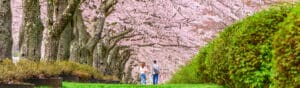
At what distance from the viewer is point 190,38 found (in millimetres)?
42906

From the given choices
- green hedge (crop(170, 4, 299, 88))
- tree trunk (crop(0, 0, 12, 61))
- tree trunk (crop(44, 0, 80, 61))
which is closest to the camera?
green hedge (crop(170, 4, 299, 88))

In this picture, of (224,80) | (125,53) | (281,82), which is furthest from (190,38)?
(281,82)

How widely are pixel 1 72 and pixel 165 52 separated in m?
38.5

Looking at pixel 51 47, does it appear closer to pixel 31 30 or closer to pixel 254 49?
pixel 31 30

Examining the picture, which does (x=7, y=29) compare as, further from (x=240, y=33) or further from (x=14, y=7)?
(x=14, y=7)

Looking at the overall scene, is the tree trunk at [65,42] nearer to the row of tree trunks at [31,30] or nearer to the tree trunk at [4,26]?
the row of tree trunks at [31,30]

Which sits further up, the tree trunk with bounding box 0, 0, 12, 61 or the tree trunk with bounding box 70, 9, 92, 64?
the tree trunk with bounding box 0, 0, 12, 61

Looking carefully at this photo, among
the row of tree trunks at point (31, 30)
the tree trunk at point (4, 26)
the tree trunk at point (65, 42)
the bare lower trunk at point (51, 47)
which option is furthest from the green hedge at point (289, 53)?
the tree trunk at point (65, 42)

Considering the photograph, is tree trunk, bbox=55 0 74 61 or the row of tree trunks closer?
the row of tree trunks

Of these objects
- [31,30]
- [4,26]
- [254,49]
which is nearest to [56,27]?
[31,30]

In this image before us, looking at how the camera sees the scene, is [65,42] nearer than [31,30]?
No

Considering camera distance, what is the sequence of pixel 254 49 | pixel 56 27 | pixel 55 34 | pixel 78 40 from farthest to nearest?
pixel 78 40 → pixel 55 34 → pixel 56 27 → pixel 254 49

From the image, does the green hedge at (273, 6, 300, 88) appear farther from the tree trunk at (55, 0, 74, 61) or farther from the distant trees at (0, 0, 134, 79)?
the tree trunk at (55, 0, 74, 61)

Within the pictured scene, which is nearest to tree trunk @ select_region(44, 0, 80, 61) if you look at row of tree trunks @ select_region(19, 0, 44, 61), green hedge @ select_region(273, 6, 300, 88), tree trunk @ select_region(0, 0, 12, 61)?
row of tree trunks @ select_region(19, 0, 44, 61)
